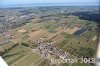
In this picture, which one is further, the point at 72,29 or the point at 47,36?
the point at 72,29

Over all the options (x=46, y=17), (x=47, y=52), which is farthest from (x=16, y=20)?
(x=47, y=52)

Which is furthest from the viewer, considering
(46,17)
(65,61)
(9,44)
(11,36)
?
(46,17)

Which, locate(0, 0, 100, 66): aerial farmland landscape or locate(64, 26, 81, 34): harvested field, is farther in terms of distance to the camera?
locate(64, 26, 81, 34): harvested field

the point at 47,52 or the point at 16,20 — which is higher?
the point at 16,20

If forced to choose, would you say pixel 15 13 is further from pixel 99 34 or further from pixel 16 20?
pixel 99 34

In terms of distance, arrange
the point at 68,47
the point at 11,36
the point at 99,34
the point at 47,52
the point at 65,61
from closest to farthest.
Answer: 1. the point at 99,34
2. the point at 65,61
3. the point at 47,52
4. the point at 68,47
5. the point at 11,36

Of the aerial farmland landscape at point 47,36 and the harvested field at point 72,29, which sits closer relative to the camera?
the aerial farmland landscape at point 47,36

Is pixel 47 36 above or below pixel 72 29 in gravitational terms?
below

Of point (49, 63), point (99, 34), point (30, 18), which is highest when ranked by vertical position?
point (99, 34)
